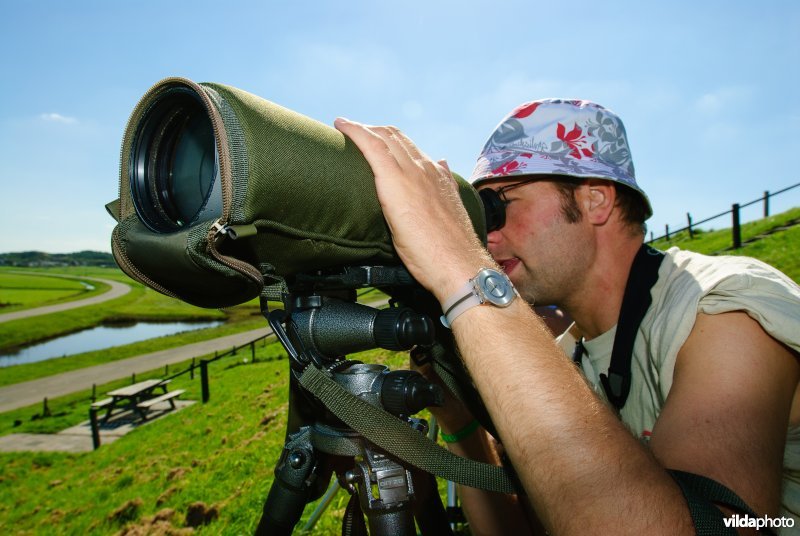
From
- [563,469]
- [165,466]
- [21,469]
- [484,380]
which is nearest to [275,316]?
[484,380]

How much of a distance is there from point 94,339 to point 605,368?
65043 millimetres

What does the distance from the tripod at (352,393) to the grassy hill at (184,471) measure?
2.81 meters

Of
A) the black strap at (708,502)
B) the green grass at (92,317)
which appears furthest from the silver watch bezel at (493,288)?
the green grass at (92,317)

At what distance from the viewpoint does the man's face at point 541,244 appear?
2.24 metres

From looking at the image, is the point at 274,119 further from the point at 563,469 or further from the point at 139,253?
the point at 563,469

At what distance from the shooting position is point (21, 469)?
38.3ft

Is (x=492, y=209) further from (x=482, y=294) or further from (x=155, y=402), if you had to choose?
(x=155, y=402)

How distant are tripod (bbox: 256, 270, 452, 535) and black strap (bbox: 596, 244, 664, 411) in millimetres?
952

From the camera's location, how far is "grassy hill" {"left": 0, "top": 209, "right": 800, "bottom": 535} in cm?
521

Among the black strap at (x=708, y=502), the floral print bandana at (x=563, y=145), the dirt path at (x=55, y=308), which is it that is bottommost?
the dirt path at (x=55, y=308)

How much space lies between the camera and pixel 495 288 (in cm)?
118

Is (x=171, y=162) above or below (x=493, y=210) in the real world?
above

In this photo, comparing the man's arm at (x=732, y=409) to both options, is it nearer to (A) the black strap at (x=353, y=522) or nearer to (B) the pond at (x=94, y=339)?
(A) the black strap at (x=353, y=522)

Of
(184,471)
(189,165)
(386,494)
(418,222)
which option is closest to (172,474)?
(184,471)
